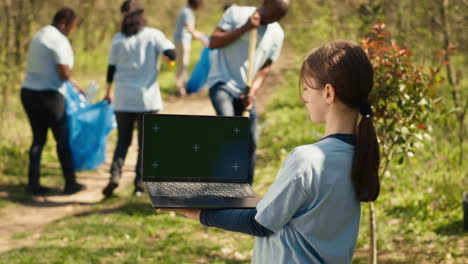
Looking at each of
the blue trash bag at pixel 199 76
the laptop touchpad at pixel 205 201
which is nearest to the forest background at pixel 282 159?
the blue trash bag at pixel 199 76

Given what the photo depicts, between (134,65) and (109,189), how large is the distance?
4.01 ft

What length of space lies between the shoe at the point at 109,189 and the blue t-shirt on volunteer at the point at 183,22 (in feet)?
18.9

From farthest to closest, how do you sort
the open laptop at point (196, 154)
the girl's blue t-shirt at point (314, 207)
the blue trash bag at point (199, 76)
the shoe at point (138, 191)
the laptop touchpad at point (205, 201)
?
the blue trash bag at point (199, 76) < the shoe at point (138, 191) < the open laptop at point (196, 154) < the laptop touchpad at point (205, 201) < the girl's blue t-shirt at point (314, 207)

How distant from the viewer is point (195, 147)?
2643 mm

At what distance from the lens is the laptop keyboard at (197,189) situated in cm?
242

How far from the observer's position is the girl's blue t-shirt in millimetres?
2045

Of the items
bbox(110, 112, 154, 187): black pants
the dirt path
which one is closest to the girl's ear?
the dirt path

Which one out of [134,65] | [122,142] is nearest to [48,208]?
[122,142]

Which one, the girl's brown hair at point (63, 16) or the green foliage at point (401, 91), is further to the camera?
the girl's brown hair at point (63, 16)

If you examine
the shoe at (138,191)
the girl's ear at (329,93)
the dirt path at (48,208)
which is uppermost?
the girl's ear at (329,93)

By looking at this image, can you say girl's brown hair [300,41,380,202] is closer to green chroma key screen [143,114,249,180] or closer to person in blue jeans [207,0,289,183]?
green chroma key screen [143,114,249,180]

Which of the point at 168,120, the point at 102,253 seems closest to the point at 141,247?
the point at 102,253

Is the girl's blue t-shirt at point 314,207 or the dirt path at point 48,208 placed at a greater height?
the girl's blue t-shirt at point 314,207

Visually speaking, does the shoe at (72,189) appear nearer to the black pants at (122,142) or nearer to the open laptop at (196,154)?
the black pants at (122,142)
